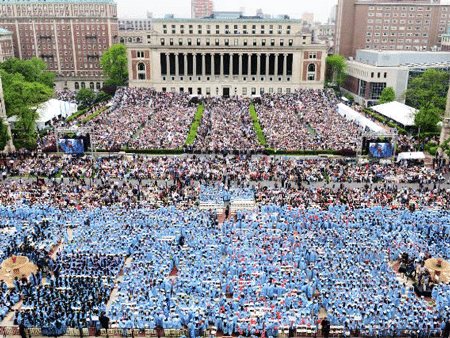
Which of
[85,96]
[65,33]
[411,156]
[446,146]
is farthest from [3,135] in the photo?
[65,33]

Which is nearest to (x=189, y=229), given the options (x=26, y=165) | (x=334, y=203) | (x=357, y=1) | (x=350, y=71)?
(x=334, y=203)

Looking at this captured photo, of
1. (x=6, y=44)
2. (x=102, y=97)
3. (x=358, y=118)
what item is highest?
(x=6, y=44)

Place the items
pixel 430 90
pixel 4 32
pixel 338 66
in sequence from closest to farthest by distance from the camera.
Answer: pixel 430 90 → pixel 338 66 → pixel 4 32

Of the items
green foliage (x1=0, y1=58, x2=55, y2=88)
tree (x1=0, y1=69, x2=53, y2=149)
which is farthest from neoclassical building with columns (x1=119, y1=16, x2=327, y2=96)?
tree (x1=0, y1=69, x2=53, y2=149)

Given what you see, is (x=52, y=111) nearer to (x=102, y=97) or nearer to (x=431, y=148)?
(x=102, y=97)

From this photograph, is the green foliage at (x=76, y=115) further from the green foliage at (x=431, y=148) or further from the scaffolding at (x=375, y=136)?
the green foliage at (x=431, y=148)
